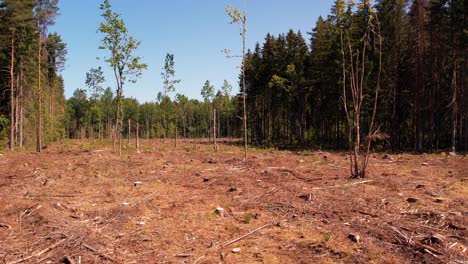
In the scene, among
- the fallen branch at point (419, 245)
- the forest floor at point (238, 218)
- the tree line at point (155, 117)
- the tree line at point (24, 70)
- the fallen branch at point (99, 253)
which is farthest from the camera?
the tree line at point (155, 117)

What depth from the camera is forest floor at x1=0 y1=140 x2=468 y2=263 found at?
17.7 ft

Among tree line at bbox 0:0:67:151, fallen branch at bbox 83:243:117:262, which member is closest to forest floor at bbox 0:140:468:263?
fallen branch at bbox 83:243:117:262

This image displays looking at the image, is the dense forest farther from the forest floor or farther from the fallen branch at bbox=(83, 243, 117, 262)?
the fallen branch at bbox=(83, 243, 117, 262)

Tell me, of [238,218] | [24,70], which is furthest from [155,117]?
[238,218]

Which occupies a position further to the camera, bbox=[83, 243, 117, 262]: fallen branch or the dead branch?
the dead branch

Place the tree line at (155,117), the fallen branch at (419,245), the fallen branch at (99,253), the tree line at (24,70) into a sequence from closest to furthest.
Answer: the fallen branch at (419,245) → the fallen branch at (99,253) → the tree line at (24,70) → the tree line at (155,117)

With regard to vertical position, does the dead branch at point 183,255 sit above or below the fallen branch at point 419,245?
below

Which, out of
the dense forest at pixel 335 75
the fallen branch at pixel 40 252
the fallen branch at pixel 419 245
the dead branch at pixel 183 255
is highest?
the dense forest at pixel 335 75

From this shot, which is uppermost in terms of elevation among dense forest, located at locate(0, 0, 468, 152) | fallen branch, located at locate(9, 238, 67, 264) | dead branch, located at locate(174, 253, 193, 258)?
dense forest, located at locate(0, 0, 468, 152)

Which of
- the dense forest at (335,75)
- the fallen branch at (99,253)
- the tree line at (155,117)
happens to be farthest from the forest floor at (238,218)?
the tree line at (155,117)

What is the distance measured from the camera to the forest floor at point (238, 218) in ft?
17.7

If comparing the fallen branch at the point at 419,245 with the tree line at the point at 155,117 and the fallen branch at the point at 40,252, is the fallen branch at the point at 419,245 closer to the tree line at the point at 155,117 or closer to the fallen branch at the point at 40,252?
the fallen branch at the point at 40,252

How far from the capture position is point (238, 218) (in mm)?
7406

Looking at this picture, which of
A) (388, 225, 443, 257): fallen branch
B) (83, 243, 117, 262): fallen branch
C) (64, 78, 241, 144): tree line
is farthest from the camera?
(64, 78, 241, 144): tree line
